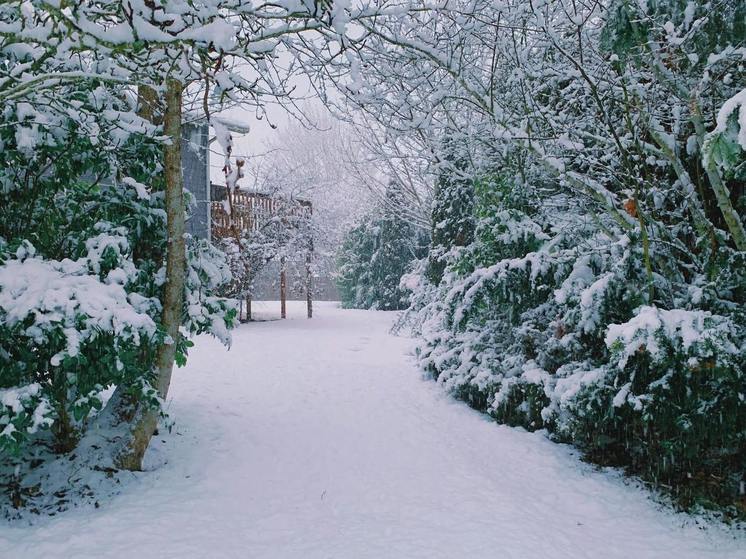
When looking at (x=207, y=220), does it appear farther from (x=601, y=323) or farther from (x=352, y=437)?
(x=601, y=323)

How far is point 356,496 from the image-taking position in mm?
3428

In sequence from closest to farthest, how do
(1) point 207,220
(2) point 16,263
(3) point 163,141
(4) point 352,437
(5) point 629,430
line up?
(2) point 16,263 < (3) point 163,141 < (5) point 629,430 < (4) point 352,437 < (1) point 207,220

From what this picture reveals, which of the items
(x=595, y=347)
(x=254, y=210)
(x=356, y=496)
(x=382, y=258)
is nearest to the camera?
(x=356, y=496)

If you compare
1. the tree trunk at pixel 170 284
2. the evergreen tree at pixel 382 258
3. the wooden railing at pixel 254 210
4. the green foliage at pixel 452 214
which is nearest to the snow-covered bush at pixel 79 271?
the tree trunk at pixel 170 284

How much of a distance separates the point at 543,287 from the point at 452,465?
1.77m

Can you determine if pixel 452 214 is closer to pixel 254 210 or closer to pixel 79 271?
pixel 79 271

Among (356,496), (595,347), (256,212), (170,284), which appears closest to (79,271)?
(170,284)

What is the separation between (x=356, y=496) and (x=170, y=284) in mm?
1967

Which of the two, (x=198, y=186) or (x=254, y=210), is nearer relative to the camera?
(x=198, y=186)

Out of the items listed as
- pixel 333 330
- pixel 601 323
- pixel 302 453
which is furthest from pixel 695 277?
pixel 333 330

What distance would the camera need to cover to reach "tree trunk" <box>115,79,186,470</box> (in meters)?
3.59

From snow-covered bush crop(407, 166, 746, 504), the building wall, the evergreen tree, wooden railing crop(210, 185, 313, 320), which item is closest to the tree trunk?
snow-covered bush crop(407, 166, 746, 504)

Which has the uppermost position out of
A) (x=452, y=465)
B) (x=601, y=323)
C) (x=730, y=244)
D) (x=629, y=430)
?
(x=730, y=244)

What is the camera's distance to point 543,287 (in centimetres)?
459
